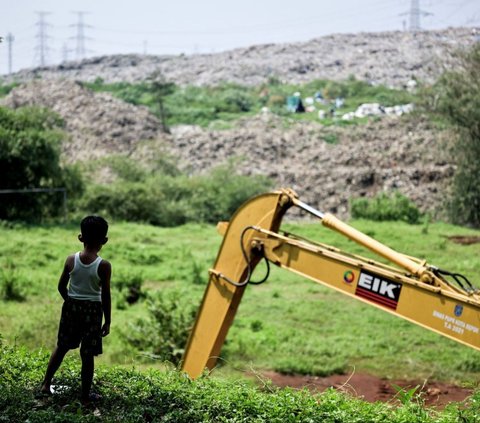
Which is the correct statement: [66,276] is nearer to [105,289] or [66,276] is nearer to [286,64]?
[105,289]

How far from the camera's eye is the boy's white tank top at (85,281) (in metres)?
5.09

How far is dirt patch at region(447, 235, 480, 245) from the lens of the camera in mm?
23812

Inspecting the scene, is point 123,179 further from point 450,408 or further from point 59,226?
point 450,408

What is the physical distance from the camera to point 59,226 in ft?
81.1

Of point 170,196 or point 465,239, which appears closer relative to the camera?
point 465,239

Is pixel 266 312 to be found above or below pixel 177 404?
below

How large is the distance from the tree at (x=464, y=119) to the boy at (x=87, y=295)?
25459mm

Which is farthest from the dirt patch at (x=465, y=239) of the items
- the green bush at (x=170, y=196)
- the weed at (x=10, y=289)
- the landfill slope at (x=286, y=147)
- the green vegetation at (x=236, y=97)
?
the green vegetation at (x=236, y=97)

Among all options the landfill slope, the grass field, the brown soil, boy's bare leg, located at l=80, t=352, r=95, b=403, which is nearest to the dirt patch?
the grass field

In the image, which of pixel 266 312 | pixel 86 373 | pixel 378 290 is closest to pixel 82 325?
pixel 86 373

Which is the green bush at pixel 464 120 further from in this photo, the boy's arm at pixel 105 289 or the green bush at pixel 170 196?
the boy's arm at pixel 105 289

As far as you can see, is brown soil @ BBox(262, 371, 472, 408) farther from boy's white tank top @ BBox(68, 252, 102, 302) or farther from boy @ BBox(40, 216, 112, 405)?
boy's white tank top @ BBox(68, 252, 102, 302)

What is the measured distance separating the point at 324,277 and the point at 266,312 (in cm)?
762

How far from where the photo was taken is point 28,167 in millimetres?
26906
